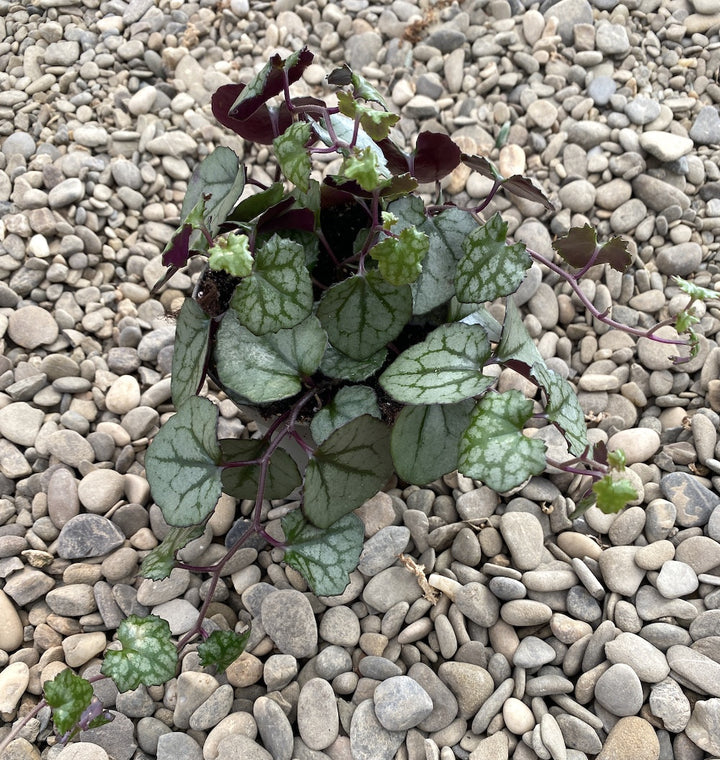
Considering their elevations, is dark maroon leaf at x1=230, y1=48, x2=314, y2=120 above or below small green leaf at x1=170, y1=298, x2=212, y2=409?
above

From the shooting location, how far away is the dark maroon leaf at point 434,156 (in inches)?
40.5

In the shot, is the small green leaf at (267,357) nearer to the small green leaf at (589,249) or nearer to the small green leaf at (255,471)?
the small green leaf at (255,471)

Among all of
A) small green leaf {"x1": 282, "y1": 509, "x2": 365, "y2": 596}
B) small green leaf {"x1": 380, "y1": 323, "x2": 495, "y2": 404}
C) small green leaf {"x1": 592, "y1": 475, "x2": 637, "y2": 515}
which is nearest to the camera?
small green leaf {"x1": 592, "y1": 475, "x2": 637, "y2": 515}

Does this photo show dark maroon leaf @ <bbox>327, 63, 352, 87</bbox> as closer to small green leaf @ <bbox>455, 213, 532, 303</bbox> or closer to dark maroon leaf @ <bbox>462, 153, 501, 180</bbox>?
dark maroon leaf @ <bbox>462, 153, 501, 180</bbox>

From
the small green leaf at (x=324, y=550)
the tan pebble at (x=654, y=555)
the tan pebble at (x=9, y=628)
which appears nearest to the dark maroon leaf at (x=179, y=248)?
the small green leaf at (x=324, y=550)

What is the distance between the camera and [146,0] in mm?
2074

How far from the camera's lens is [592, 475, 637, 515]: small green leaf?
29.9 inches

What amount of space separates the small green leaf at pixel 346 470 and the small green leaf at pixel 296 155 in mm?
324

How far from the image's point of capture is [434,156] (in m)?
1.05

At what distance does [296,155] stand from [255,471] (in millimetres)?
492

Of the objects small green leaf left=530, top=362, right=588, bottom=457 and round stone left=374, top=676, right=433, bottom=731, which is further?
round stone left=374, top=676, right=433, bottom=731

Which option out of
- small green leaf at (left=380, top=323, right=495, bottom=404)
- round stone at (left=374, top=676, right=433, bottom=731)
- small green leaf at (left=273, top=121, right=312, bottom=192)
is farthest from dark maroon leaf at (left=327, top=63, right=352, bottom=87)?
round stone at (left=374, top=676, right=433, bottom=731)

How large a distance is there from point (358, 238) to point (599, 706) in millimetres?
821

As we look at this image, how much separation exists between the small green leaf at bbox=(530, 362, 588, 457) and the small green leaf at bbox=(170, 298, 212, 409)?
474 millimetres
